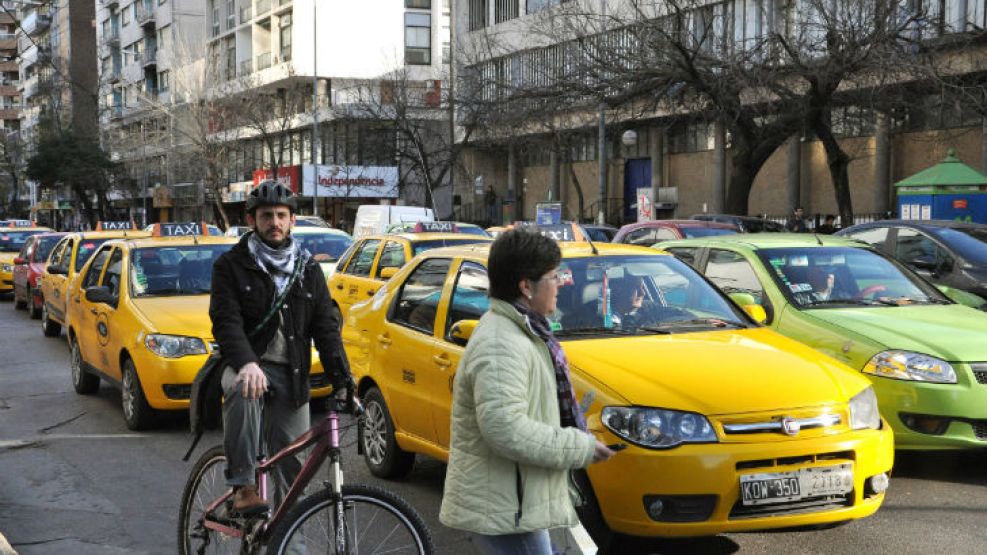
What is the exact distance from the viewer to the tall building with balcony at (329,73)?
54.5 m

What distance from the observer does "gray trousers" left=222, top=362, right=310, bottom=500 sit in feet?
15.0

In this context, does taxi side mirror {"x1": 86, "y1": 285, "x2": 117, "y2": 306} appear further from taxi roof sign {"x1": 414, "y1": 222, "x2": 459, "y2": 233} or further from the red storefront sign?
the red storefront sign

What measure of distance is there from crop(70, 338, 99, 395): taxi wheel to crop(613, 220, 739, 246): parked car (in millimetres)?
8038

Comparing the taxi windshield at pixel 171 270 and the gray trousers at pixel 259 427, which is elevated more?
the taxi windshield at pixel 171 270

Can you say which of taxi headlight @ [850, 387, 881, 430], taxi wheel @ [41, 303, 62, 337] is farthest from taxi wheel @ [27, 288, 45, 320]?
taxi headlight @ [850, 387, 881, 430]

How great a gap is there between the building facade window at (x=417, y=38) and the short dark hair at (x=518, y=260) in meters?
59.0

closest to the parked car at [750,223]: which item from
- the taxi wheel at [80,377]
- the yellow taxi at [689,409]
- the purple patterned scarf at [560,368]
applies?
the taxi wheel at [80,377]

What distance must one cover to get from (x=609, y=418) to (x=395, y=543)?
134 centimetres

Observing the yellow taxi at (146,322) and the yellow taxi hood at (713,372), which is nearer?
the yellow taxi hood at (713,372)

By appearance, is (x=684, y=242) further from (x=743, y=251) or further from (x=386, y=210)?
(x=386, y=210)

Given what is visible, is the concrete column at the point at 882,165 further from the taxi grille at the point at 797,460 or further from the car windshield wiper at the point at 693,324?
the taxi grille at the point at 797,460

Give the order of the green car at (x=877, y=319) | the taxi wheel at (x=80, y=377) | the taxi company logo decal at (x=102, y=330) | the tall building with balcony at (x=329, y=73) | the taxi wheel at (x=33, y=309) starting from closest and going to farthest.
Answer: the green car at (x=877, y=319), the taxi company logo decal at (x=102, y=330), the taxi wheel at (x=80, y=377), the taxi wheel at (x=33, y=309), the tall building with balcony at (x=329, y=73)

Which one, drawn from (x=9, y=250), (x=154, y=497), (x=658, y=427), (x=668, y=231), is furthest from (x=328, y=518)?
(x=9, y=250)

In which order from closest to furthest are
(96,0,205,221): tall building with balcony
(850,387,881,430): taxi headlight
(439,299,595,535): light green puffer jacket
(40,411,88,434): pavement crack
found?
(439,299,595,535): light green puffer jacket < (850,387,881,430): taxi headlight < (40,411,88,434): pavement crack < (96,0,205,221): tall building with balcony
